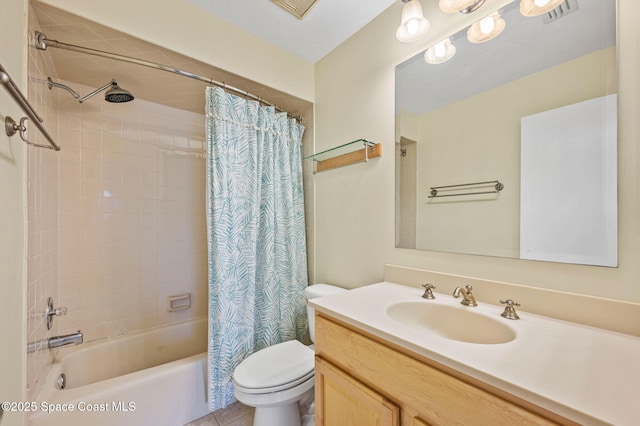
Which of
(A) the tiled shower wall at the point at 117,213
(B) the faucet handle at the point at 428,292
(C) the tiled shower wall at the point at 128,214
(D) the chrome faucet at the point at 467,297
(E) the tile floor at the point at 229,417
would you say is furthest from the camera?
(C) the tiled shower wall at the point at 128,214

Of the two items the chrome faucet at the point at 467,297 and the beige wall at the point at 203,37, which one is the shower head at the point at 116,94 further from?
the chrome faucet at the point at 467,297

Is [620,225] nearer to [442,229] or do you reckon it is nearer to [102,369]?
[442,229]

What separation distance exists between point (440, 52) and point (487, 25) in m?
0.20

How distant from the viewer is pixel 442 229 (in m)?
1.19

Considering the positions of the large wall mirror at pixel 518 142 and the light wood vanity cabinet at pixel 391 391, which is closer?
the light wood vanity cabinet at pixel 391 391

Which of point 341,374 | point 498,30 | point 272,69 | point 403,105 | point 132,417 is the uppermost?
point 272,69

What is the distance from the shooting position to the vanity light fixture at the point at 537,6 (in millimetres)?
894

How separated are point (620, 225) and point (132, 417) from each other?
220cm

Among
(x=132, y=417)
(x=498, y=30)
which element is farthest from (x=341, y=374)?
(x=498, y=30)

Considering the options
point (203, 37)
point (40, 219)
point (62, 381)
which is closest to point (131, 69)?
point (203, 37)

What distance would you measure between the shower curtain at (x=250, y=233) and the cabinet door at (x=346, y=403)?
74 cm

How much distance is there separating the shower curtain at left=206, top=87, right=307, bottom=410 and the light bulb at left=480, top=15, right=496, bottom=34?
123 centimetres

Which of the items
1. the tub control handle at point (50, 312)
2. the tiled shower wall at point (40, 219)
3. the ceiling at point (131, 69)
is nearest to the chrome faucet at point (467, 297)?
the ceiling at point (131, 69)

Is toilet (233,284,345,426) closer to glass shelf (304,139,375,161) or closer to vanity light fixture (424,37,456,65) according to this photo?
glass shelf (304,139,375,161)
